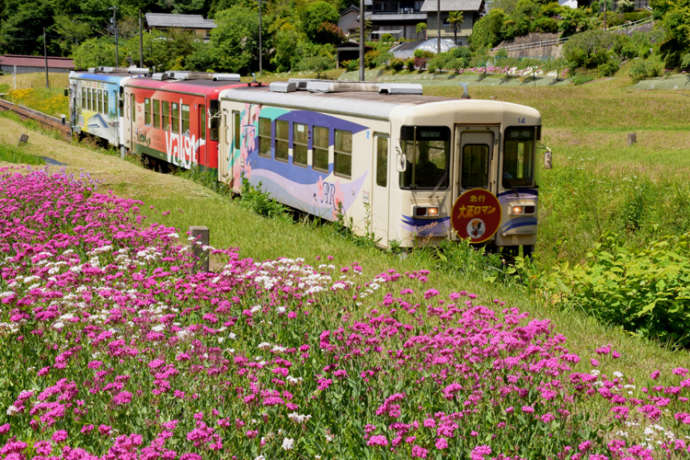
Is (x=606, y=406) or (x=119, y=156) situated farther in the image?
(x=119, y=156)

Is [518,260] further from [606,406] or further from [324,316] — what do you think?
[606,406]

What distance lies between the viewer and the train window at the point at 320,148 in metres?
15.0

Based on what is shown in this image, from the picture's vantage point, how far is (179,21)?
384 feet

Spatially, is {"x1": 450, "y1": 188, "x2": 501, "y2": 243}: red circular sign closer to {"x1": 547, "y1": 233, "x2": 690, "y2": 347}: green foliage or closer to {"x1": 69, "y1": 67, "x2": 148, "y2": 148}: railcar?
{"x1": 547, "y1": 233, "x2": 690, "y2": 347}: green foliage

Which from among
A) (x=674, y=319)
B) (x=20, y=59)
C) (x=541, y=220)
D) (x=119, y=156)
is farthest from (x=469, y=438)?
(x=20, y=59)

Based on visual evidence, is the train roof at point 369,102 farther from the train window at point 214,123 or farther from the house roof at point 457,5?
the house roof at point 457,5

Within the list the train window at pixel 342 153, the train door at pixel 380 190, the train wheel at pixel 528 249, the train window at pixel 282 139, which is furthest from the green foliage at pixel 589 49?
the train door at pixel 380 190

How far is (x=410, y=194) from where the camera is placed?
40.9ft

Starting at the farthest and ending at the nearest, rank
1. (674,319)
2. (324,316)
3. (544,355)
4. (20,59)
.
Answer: (20,59), (674,319), (324,316), (544,355)

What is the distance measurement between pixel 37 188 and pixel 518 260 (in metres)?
6.78

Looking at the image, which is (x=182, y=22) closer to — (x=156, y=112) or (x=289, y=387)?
(x=156, y=112)

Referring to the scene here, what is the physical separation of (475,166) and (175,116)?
12311 millimetres

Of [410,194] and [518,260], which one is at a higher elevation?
[410,194]

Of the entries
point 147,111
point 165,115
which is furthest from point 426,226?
point 147,111
